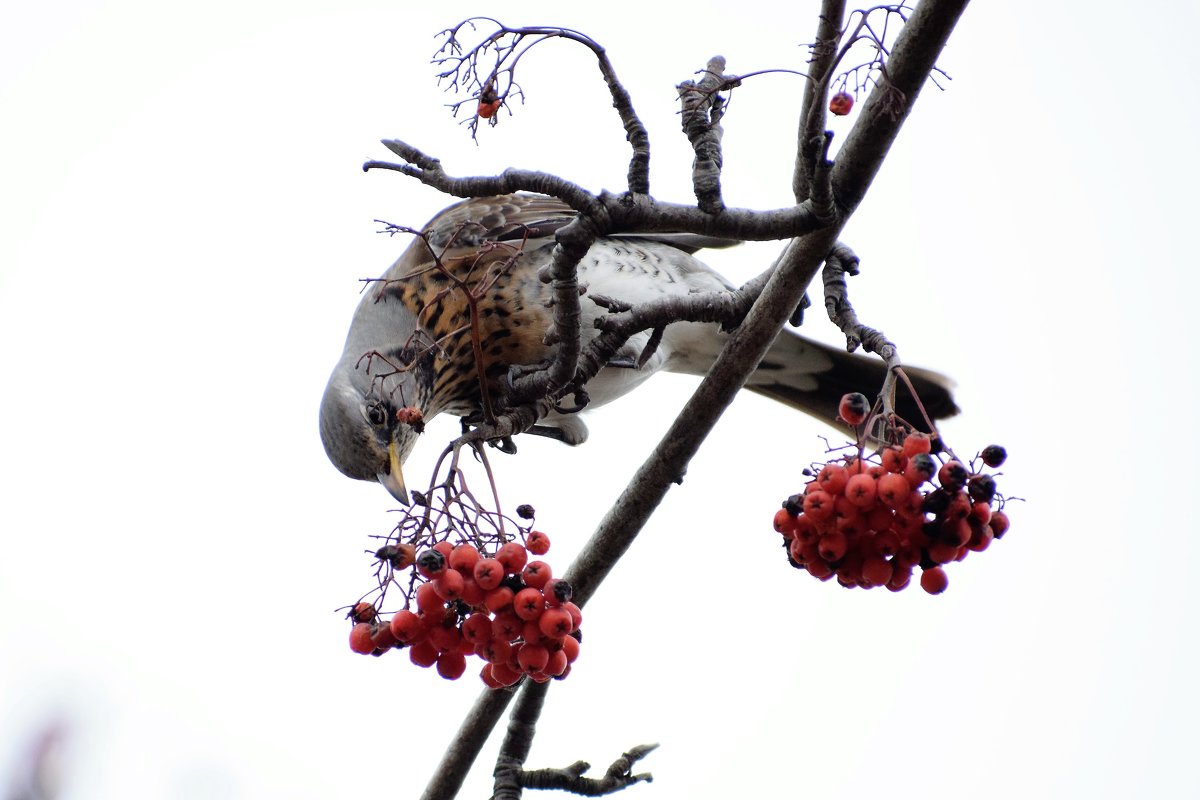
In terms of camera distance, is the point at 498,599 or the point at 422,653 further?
the point at 422,653

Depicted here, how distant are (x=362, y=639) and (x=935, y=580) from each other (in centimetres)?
83

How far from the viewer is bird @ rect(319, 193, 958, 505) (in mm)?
3053

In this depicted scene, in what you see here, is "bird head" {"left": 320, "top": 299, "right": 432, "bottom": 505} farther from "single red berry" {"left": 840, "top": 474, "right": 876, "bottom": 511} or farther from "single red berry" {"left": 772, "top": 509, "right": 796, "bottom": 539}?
"single red berry" {"left": 840, "top": 474, "right": 876, "bottom": 511}

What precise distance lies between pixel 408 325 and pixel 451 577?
1663mm

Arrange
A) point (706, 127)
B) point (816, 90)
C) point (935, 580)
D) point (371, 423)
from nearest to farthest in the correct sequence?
1. point (935, 580)
2. point (816, 90)
3. point (706, 127)
4. point (371, 423)

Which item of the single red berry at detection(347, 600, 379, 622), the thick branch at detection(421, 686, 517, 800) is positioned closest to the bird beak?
the thick branch at detection(421, 686, 517, 800)

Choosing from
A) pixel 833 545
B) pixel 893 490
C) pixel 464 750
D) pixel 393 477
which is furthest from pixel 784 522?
pixel 393 477

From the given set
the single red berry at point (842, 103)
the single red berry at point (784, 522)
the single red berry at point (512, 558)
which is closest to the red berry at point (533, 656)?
the single red berry at point (512, 558)

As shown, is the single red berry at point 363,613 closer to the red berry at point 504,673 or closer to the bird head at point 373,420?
the red berry at point 504,673

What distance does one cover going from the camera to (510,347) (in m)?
3.23

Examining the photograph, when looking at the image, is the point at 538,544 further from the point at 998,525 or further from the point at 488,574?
the point at 998,525

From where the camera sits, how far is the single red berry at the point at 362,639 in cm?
188

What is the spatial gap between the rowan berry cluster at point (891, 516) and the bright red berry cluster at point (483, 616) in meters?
0.35

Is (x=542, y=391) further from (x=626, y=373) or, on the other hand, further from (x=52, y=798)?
(x=52, y=798)
